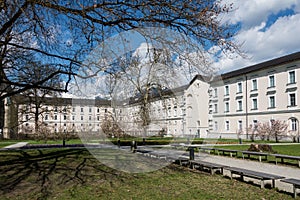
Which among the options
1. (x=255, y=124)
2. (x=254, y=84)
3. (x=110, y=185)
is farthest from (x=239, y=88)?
(x=110, y=185)

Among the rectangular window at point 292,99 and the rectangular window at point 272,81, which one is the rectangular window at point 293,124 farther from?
the rectangular window at point 272,81

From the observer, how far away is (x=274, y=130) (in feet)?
110

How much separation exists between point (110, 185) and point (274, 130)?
30.1 meters

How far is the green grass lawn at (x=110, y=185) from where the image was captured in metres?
6.56

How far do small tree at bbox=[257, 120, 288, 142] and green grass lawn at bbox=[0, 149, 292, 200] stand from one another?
88.0ft

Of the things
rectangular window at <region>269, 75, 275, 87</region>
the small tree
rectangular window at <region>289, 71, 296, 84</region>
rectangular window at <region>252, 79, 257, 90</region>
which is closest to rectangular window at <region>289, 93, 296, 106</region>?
rectangular window at <region>289, 71, 296, 84</region>

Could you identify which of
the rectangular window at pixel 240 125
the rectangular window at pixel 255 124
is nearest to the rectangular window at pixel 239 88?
the rectangular window at pixel 240 125

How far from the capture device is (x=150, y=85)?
7855 mm

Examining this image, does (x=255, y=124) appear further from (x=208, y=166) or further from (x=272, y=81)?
(x=208, y=166)

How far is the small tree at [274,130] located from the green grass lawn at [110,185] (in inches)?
1057

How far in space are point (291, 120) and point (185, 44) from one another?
31164mm

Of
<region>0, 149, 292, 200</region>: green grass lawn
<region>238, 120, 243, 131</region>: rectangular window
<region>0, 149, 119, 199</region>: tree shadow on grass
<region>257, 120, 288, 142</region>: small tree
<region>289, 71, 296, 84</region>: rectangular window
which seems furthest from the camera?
<region>238, 120, 243, 131</region>: rectangular window

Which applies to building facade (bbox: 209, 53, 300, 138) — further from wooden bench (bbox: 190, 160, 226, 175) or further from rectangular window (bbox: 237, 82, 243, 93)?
wooden bench (bbox: 190, 160, 226, 175)

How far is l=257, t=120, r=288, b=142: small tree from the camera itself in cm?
3322
